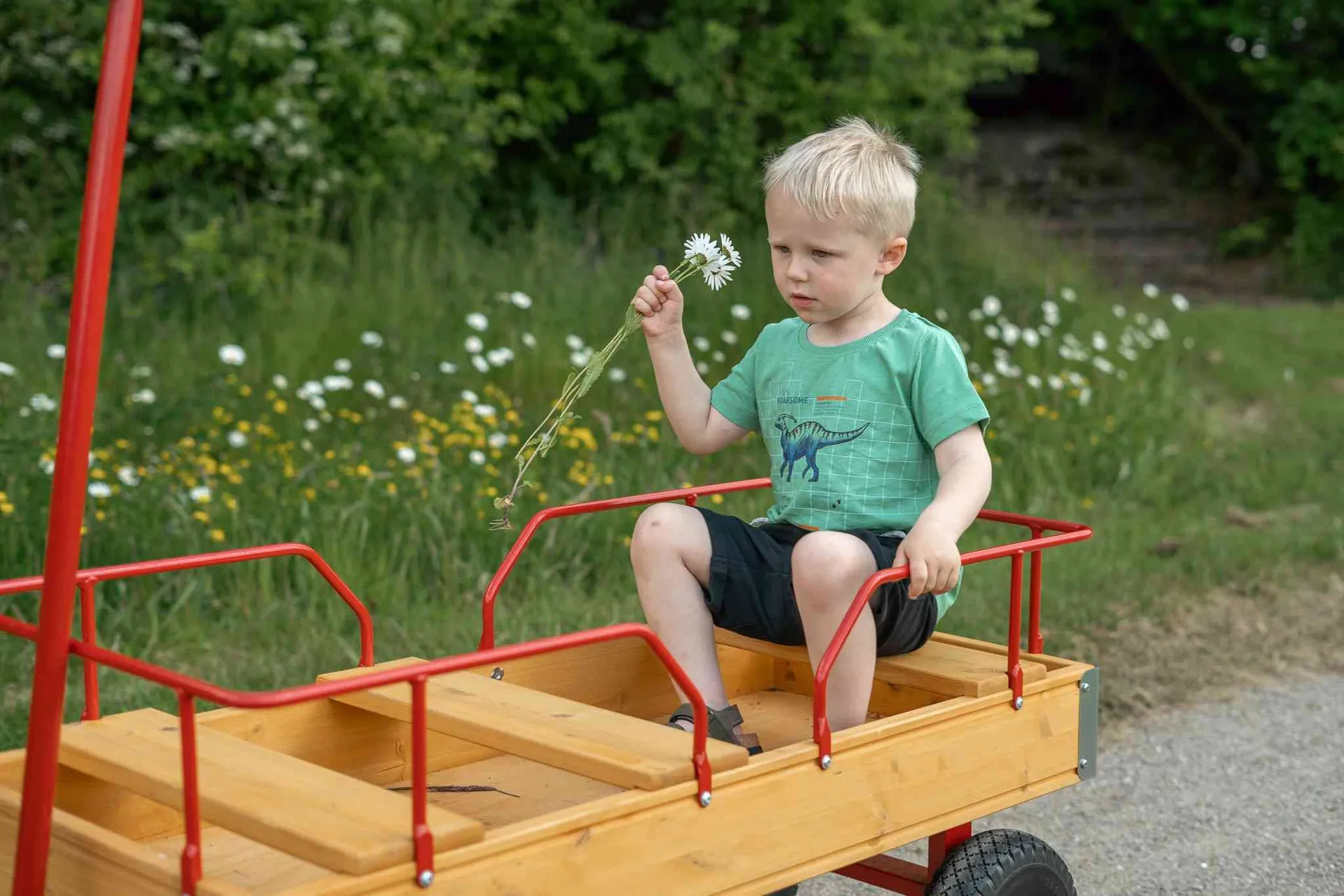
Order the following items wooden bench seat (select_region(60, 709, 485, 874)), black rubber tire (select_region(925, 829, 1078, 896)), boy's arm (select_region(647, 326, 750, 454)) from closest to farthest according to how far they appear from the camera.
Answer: wooden bench seat (select_region(60, 709, 485, 874)) → black rubber tire (select_region(925, 829, 1078, 896)) → boy's arm (select_region(647, 326, 750, 454))

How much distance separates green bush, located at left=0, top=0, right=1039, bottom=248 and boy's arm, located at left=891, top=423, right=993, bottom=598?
5119mm

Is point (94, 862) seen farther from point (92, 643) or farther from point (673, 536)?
point (673, 536)

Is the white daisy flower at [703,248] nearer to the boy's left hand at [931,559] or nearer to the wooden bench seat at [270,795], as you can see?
the boy's left hand at [931,559]

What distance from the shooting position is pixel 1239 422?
8.43 metres

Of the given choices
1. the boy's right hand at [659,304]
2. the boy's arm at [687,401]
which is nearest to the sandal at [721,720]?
the boy's arm at [687,401]

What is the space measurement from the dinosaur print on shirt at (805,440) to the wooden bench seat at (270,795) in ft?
3.78

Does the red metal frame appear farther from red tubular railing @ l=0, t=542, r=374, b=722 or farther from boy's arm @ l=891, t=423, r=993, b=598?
boy's arm @ l=891, t=423, r=993, b=598

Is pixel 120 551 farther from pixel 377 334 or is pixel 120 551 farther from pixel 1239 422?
pixel 1239 422

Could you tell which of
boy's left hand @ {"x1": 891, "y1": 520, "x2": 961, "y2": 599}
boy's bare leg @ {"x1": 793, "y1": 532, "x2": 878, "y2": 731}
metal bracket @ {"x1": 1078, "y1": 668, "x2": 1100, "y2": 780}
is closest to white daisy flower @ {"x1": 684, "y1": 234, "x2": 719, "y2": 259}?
boy's bare leg @ {"x1": 793, "y1": 532, "x2": 878, "y2": 731}

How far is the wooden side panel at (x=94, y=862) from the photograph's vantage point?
2.17m

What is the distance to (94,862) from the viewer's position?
226 cm

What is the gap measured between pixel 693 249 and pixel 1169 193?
434 inches

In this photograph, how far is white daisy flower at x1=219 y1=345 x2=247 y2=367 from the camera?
19.0 ft

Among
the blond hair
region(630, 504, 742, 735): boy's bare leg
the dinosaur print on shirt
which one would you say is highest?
the blond hair
